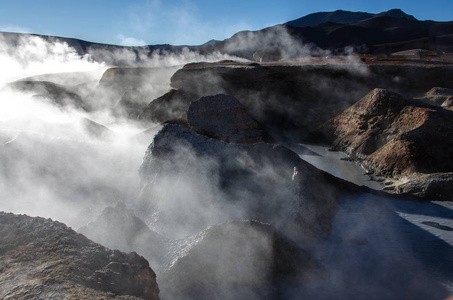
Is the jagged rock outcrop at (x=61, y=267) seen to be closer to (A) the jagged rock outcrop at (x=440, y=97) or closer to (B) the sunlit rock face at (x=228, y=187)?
(B) the sunlit rock face at (x=228, y=187)

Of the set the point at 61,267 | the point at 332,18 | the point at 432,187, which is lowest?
the point at 432,187

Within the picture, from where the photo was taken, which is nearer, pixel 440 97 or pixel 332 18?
pixel 440 97

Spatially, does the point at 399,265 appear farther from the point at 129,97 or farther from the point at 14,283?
the point at 129,97

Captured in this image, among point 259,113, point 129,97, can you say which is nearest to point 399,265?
point 259,113

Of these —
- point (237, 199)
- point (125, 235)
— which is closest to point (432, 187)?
point (237, 199)

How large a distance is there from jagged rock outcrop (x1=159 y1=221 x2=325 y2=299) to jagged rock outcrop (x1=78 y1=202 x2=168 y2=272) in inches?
8.6

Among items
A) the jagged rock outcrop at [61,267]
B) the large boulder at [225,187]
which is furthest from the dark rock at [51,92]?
the jagged rock outcrop at [61,267]

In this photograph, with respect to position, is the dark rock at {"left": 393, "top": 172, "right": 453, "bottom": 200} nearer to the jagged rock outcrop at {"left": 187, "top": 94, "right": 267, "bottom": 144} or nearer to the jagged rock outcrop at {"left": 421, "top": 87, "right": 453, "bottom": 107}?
the jagged rock outcrop at {"left": 187, "top": 94, "right": 267, "bottom": 144}

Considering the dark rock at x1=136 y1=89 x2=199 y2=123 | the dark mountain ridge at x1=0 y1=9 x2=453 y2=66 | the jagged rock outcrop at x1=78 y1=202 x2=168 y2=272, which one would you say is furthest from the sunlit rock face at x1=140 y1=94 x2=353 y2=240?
the dark mountain ridge at x1=0 y1=9 x2=453 y2=66

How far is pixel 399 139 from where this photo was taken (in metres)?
7.24

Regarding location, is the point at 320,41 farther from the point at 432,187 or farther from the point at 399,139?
the point at 432,187

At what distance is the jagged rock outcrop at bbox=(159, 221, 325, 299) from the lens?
10.6 ft

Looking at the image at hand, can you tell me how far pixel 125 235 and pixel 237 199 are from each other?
53.7 inches

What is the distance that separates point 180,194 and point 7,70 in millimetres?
19816
